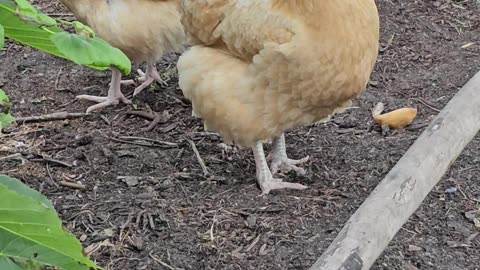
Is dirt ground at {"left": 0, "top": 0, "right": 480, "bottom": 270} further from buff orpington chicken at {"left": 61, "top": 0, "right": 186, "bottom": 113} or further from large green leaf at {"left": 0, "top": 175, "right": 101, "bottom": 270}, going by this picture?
large green leaf at {"left": 0, "top": 175, "right": 101, "bottom": 270}

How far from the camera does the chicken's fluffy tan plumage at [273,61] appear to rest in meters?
2.79

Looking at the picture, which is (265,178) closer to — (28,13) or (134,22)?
(134,22)

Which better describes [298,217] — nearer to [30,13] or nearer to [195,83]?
[195,83]

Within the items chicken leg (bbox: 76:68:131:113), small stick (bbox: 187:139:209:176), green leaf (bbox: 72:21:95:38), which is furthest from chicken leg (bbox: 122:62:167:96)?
green leaf (bbox: 72:21:95:38)

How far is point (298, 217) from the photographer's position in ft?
10.1

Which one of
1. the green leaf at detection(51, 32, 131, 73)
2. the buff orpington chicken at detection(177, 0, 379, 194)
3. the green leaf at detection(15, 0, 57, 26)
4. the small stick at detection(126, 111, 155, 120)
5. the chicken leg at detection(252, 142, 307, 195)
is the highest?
the green leaf at detection(15, 0, 57, 26)

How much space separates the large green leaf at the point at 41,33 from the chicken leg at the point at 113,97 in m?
2.98

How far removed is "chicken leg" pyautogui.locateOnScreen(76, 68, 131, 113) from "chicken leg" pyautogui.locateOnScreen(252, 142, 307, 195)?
1.16 metres

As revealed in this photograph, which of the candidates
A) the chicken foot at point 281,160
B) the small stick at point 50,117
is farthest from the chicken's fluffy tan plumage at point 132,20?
the chicken foot at point 281,160

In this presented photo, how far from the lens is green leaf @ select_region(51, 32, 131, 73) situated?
1.05 m

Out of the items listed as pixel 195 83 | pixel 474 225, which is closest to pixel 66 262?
pixel 195 83

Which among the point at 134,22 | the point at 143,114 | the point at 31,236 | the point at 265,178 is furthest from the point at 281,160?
the point at 31,236

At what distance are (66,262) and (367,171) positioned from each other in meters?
2.51

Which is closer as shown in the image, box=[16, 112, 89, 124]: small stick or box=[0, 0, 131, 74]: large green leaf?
box=[0, 0, 131, 74]: large green leaf
